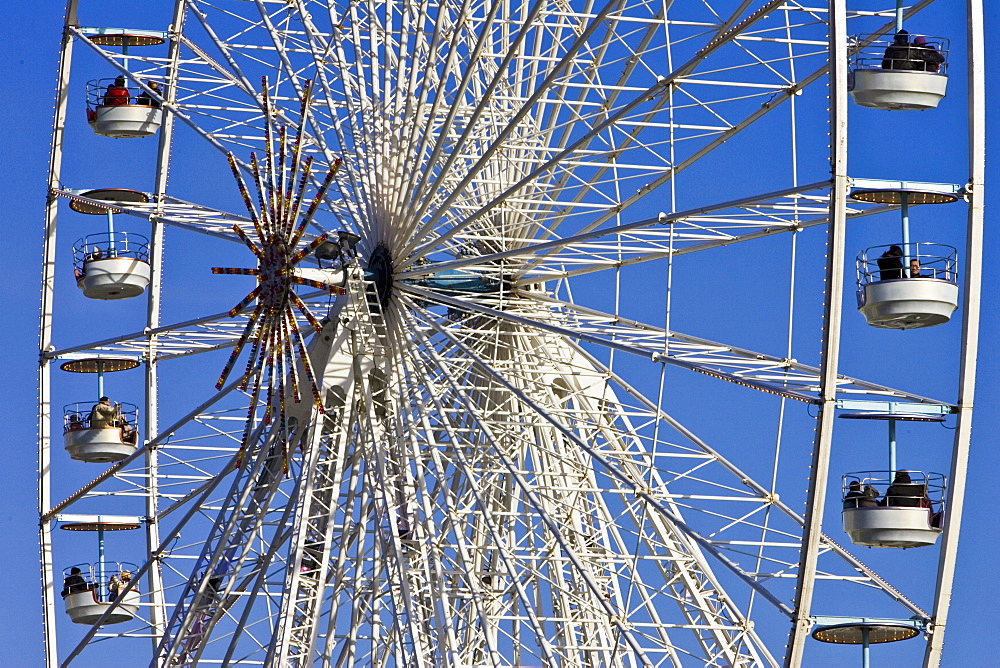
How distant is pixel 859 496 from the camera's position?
25531mm

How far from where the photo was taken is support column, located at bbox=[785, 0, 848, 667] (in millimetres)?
23797

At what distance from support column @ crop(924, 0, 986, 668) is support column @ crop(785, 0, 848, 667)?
1.55 m

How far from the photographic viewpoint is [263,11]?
3281 centimetres

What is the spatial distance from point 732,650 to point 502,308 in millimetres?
5801

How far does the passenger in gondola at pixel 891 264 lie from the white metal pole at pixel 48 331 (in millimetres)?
15047

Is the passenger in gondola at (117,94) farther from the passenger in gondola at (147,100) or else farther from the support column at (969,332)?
the support column at (969,332)

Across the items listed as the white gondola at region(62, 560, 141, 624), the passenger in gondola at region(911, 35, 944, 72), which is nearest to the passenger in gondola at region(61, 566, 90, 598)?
the white gondola at region(62, 560, 141, 624)

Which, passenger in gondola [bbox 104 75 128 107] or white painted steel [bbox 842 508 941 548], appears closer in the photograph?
white painted steel [bbox 842 508 941 548]

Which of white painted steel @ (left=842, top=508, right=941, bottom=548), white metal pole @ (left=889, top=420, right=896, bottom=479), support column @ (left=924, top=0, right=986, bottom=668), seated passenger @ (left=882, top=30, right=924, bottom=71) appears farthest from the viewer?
seated passenger @ (left=882, top=30, right=924, bottom=71)

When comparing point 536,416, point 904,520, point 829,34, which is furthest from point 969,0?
point 536,416

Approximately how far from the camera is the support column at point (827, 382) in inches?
937

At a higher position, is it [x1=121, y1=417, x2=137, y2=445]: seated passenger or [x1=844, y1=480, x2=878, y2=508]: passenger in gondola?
[x1=844, y1=480, x2=878, y2=508]: passenger in gondola

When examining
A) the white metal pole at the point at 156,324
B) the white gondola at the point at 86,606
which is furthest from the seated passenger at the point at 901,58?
the white gondola at the point at 86,606

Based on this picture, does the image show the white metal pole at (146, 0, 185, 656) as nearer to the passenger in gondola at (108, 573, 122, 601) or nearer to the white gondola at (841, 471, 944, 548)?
the passenger in gondola at (108, 573, 122, 601)
